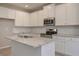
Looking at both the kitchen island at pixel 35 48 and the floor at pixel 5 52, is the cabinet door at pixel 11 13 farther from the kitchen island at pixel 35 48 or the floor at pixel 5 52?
the kitchen island at pixel 35 48

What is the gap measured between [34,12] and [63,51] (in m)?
2.24

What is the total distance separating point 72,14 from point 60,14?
1.49 ft

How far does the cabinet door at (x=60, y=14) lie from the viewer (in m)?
3.24

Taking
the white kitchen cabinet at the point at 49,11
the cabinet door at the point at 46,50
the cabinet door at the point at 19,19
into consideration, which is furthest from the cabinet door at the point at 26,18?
the cabinet door at the point at 46,50

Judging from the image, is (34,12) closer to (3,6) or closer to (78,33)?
(3,6)

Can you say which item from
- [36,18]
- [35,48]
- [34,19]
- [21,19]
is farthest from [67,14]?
[21,19]

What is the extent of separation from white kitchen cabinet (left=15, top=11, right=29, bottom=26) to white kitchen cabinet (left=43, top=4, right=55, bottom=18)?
111 centimetres

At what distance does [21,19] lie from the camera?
4.54 m

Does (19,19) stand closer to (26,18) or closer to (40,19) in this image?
(26,18)

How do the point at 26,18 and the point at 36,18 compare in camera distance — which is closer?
the point at 36,18

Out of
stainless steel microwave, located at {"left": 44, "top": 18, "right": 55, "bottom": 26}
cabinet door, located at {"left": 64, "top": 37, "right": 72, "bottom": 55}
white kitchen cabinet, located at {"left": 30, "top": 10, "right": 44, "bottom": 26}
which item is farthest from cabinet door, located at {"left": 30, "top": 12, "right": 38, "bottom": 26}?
cabinet door, located at {"left": 64, "top": 37, "right": 72, "bottom": 55}

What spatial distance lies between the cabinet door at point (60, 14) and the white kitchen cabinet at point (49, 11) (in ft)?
0.61

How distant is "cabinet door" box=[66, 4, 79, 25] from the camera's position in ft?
9.75

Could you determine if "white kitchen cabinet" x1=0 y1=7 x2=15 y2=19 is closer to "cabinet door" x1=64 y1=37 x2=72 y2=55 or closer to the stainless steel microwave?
the stainless steel microwave
